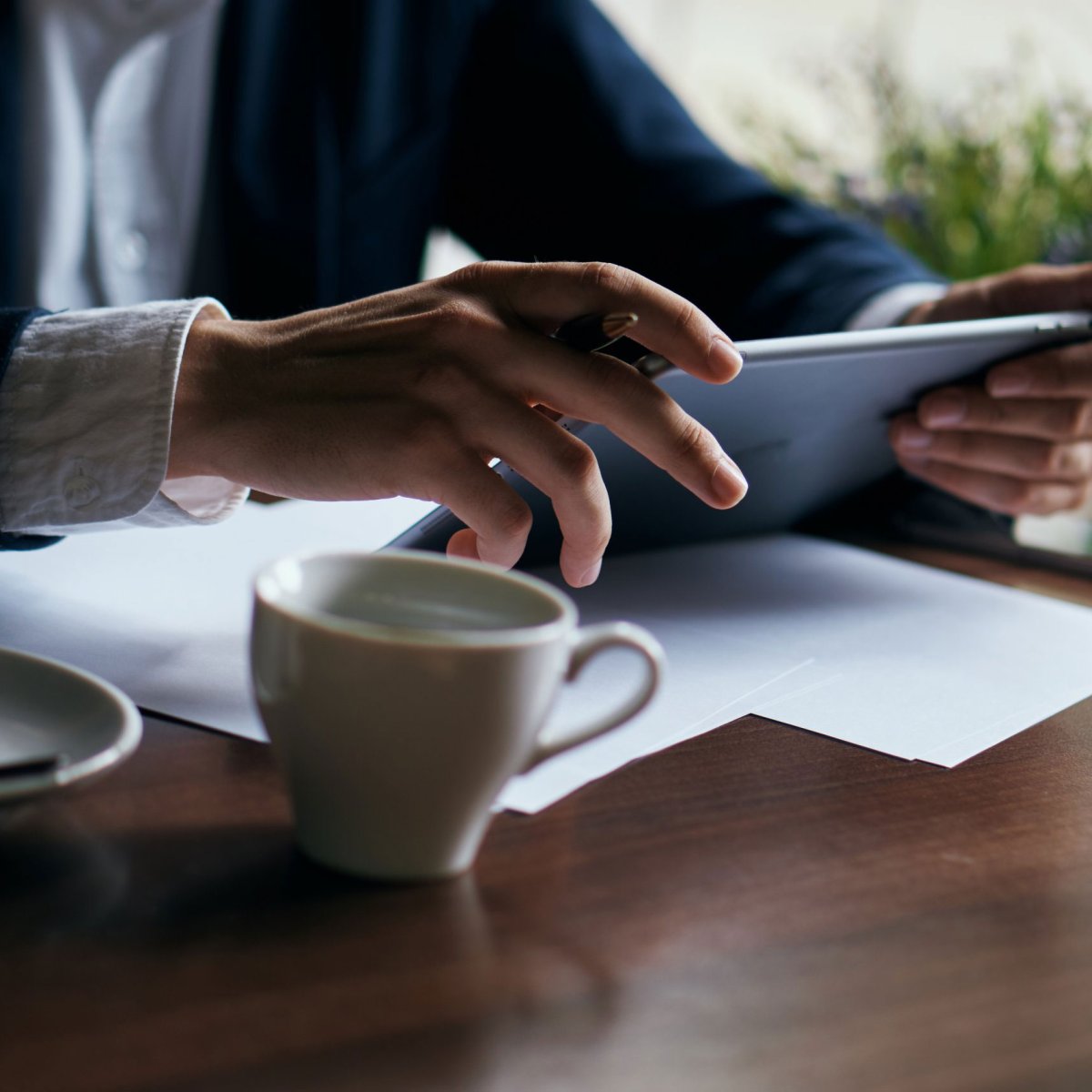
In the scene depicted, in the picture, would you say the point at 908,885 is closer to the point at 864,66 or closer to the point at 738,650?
the point at 738,650

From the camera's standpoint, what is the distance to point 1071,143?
130 cm

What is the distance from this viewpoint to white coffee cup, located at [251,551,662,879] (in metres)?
0.30

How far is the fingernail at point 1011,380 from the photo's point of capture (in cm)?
74

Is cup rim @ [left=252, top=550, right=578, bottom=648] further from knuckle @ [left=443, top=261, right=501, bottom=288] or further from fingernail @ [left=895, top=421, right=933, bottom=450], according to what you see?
fingernail @ [left=895, top=421, right=933, bottom=450]

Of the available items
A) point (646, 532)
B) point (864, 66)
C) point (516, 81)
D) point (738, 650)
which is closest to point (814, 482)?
point (646, 532)

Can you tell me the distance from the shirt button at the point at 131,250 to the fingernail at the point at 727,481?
78 centimetres

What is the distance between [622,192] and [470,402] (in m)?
0.73

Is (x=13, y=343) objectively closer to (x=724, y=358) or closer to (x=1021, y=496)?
(x=724, y=358)

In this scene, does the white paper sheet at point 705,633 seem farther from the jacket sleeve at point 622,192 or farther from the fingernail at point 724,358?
the jacket sleeve at point 622,192

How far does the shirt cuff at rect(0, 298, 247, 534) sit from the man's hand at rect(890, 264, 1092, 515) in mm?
453

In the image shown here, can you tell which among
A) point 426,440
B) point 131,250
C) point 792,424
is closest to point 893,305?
point 792,424

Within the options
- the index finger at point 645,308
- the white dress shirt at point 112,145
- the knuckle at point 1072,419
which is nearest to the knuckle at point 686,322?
the index finger at point 645,308

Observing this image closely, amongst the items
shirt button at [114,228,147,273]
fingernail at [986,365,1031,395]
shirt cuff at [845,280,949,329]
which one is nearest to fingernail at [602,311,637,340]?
fingernail at [986,365,1031,395]

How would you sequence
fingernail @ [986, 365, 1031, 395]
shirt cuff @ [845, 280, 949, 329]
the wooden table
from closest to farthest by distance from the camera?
the wooden table < fingernail @ [986, 365, 1031, 395] < shirt cuff @ [845, 280, 949, 329]
